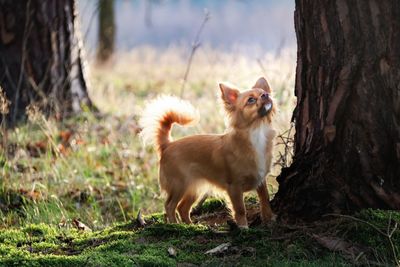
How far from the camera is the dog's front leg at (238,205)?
441cm

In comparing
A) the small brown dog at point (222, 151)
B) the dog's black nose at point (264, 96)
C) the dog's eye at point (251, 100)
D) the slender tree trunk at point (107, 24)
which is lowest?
the small brown dog at point (222, 151)

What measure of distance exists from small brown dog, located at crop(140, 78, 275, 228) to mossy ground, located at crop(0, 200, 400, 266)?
39 centimetres

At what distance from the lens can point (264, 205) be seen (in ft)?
14.5

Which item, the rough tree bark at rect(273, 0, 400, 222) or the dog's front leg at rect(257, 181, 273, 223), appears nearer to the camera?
the rough tree bark at rect(273, 0, 400, 222)

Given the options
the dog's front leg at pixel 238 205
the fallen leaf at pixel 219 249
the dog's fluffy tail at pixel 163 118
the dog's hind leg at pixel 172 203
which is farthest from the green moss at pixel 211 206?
the fallen leaf at pixel 219 249

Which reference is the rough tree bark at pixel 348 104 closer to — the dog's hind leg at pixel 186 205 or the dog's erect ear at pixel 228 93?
the dog's erect ear at pixel 228 93

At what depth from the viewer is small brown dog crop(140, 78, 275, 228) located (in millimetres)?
4445

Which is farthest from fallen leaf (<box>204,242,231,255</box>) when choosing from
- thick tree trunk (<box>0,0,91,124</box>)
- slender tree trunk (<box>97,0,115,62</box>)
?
slender tree trunk (<box>97,0,115,62</box>)

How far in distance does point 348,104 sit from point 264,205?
2.90 feet

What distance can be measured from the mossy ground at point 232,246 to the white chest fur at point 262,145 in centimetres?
45

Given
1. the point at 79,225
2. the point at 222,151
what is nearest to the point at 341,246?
the point at 222,151

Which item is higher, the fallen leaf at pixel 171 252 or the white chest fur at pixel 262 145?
the white chest fur at pixel 262 145

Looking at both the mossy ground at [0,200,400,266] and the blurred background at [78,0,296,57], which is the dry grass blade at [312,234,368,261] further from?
the blurred background at [78,0,296,57]

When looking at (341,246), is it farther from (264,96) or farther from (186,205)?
(186,205)
